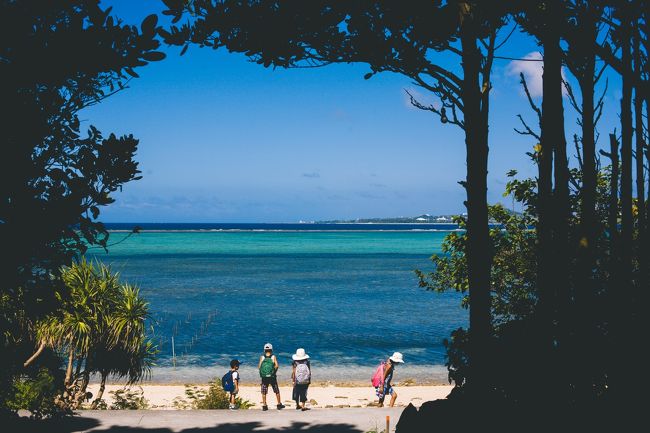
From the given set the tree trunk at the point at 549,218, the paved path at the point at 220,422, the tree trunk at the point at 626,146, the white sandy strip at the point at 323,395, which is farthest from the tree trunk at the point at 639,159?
the white sandy strip at the point at 323,395

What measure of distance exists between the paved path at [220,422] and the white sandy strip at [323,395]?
24.5 ft

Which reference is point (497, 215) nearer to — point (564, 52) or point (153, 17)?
point (564, 52)

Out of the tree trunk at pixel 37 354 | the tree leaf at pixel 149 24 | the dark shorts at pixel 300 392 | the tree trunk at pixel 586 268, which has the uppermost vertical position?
the tree leaf at pixel 149 24

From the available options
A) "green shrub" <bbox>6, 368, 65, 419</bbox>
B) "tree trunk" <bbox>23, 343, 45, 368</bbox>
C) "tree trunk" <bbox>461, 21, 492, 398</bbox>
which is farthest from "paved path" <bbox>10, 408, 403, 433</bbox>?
"tree trunk" <bbox>461, 21, 492, 398</bbox>

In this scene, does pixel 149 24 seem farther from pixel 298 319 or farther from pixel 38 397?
pixel 298 319

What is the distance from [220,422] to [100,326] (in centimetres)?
495

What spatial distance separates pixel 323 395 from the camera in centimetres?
2198

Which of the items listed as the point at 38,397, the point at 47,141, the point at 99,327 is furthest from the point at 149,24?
the point at 99,327

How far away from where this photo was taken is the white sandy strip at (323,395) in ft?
66.2

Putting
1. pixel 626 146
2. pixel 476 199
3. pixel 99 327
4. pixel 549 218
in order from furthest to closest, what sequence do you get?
pixel 99 327 → pixel 626 146 → pixel 476 199 → pixel 549 218

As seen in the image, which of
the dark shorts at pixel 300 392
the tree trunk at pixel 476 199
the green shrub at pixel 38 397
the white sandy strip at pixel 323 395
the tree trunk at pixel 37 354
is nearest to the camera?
the tree trunk at pixel 476 199

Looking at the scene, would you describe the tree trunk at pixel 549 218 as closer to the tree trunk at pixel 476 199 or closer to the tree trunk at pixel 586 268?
the tree trunk at pixel 586 268

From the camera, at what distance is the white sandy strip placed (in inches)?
795

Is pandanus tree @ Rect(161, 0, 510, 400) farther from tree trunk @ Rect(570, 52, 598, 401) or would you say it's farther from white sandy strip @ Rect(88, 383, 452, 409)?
white sandy strip @ Rect(88, 383, 452, 409)
